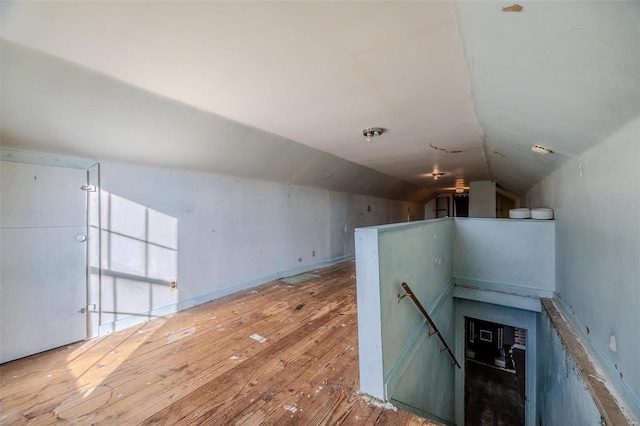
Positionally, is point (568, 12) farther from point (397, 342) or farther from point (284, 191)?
point (284, 191)

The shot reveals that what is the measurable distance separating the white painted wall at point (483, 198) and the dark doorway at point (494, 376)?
311 cm

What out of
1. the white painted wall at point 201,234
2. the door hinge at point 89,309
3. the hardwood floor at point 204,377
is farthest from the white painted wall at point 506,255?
the door hinge at point 89,309

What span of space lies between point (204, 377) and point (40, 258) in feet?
6.27

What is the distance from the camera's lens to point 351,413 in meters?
1.65

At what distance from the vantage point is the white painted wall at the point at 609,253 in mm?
1461

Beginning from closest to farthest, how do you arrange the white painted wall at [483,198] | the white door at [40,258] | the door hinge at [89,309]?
the white door at [40,258], the door hinge at [89,309], the white painted wall at [483,198]

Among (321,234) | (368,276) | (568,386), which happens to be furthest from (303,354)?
(321,234)

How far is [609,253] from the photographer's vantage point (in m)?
1.78

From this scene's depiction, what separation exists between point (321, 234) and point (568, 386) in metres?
4.38

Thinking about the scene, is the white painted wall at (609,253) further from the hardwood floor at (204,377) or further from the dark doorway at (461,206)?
the dark doorway at (461,206)

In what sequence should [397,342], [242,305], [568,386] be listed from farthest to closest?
[242,305], [568,386], [397,342]

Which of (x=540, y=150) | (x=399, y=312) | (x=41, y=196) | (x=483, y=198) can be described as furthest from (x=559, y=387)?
(x=483, y=198)

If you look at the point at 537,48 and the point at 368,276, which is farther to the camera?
the point at 368,276

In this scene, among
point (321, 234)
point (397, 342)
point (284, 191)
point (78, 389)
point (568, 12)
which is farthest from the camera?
point (321, 234)
